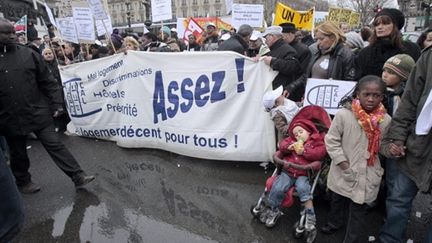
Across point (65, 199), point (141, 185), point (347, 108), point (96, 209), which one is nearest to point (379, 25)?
point (347, 108)

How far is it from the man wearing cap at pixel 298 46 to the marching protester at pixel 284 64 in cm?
17

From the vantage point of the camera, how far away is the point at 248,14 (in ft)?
27.6

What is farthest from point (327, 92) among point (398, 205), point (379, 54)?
point (398, 205)

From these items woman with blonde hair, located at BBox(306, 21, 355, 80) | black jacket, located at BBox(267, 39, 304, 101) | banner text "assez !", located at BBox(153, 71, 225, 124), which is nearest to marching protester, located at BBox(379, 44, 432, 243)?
woman with blonde hair, located at BBox(306, 21, 355, 80)

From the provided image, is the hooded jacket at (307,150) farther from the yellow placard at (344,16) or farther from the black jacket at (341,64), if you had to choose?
the yellow placard at (344,16)

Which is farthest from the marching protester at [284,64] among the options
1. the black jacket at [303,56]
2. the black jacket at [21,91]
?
the black jacket at [21,91]

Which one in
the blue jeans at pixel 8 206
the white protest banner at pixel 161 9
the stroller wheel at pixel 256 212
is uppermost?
the white protest banner at pixel 161 9

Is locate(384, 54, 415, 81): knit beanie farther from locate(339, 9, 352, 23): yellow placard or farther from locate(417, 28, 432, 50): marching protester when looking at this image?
locate(339, 9, 352, 23): yellow placard

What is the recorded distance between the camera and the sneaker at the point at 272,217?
11.3 ft

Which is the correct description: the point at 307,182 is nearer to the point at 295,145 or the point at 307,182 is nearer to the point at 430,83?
the point at 295,145

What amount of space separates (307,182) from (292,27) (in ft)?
8.69

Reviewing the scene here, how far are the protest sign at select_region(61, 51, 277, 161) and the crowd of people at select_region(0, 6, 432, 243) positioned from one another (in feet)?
1.41

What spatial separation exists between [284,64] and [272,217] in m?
1.97

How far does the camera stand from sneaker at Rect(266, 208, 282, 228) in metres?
3.44
